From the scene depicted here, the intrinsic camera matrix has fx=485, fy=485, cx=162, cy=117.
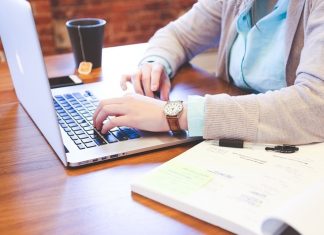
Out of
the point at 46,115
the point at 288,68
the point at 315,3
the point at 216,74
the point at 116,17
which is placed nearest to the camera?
Answer: the point at 46,115

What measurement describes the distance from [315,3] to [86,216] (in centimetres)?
63

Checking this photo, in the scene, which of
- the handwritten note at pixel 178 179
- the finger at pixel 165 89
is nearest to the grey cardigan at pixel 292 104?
the handwritten note at pixel 178 179

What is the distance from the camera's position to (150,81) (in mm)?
1183

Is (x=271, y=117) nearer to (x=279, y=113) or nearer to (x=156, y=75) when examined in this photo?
(x=279, y=113)

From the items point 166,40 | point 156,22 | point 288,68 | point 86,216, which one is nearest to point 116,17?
point 156,22

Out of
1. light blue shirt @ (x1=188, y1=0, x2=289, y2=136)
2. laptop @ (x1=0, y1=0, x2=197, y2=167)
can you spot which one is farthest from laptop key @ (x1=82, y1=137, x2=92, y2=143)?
light blue shirt @ (x1=188, y1=0, x2=289, y2=136)

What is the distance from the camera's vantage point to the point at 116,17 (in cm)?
288

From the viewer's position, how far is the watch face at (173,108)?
928 mm

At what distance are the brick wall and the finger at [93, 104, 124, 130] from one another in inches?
70.9

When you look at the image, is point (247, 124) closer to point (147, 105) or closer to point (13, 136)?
point (147, 105)

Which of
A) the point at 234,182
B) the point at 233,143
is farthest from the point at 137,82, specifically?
the point at 234,182

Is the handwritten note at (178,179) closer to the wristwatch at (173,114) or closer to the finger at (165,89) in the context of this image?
the wristwatch at (173,114)

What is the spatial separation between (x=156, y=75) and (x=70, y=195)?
495 millimetres

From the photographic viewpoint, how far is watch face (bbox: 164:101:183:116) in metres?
0.93
